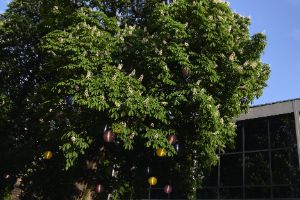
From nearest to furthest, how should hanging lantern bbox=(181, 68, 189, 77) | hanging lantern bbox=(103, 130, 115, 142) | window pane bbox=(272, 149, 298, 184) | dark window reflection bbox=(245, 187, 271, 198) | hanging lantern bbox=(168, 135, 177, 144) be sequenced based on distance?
1. hanging lantern bbox=(103, 130, 115, 142)
2. hanging lantern bbox=(168, 135, 177, 144)
3. hanging lantern bbox=(181, 68, 189, 77)
4. window pane bbox=(272, 149, 298, 184)
5. dark window reflection bbox=(245, 187, 271, 198)

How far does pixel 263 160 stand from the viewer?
23.0 m

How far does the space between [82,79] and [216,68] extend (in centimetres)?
513

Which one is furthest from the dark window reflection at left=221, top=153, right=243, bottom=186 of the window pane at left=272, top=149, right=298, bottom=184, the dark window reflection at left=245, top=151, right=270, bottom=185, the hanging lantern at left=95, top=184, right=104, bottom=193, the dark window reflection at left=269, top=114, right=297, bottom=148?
the hanging lantern at left=95, top=184, right=104, bottom=193

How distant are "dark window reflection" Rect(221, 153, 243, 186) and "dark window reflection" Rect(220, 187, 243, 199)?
329 millimetres

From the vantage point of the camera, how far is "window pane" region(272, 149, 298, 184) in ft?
70.8

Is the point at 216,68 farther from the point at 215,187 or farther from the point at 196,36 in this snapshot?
the point at 215,187

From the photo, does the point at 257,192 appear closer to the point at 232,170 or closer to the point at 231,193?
Answer: the point at 231,193

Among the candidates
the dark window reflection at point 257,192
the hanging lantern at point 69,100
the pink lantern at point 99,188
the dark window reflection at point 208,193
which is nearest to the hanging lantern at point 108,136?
the hanging lantern at point 69,100

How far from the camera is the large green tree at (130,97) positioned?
14859 mm

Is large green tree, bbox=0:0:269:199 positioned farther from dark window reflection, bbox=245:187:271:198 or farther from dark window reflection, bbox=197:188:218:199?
dark window reflection, bbox=197:188:218:199

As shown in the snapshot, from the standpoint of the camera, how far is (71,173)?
17734mm

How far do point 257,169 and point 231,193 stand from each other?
6.48ft

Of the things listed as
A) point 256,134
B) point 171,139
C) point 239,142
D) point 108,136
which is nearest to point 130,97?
point 108,136

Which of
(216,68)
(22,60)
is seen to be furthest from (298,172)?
(22,60)
